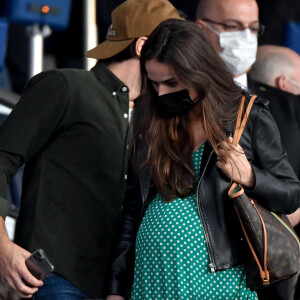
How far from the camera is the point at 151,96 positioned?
3.08 metres

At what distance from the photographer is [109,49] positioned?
3.43 meters

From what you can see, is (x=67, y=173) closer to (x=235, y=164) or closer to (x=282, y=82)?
(x=235, y=164)

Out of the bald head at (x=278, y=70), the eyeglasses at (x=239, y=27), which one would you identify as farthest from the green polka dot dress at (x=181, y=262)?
the bald head at (x=278, y=70)

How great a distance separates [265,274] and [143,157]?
602mm

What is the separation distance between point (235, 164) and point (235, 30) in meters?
2.21

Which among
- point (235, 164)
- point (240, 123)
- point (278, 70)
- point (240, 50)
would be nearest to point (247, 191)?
point (235, 164)

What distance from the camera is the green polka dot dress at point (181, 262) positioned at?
282 centimetres

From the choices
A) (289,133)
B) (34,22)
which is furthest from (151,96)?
(34,22)

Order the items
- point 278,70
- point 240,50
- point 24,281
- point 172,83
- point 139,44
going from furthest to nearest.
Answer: point 278,70 → point 240,50 → point 139,44 → point 172,83 → point 24,281

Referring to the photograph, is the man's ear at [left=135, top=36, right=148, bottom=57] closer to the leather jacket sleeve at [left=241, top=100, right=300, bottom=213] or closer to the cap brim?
the cap brim

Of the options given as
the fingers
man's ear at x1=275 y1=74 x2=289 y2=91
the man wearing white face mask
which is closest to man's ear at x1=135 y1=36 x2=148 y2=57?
the fingers

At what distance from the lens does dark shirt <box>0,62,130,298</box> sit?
3121mm

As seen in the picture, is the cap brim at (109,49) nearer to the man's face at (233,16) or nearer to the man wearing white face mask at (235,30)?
the man wearing white face mask at (235,30)

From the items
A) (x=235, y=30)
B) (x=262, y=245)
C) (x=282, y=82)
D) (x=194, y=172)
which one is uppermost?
(x=194, y=172)
